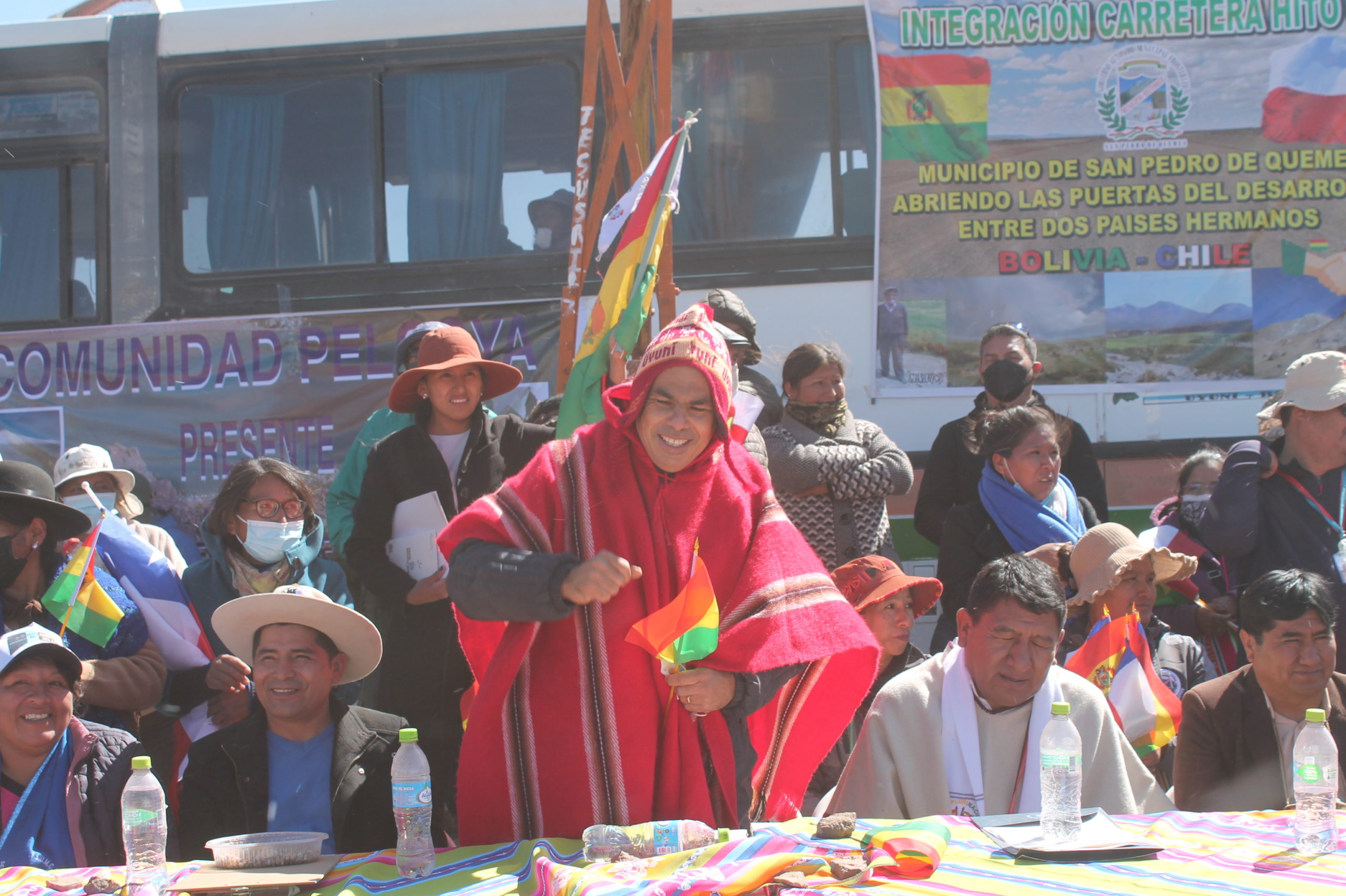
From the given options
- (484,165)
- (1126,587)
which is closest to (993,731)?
(1126,587)

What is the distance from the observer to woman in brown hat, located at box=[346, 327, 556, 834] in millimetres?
3879

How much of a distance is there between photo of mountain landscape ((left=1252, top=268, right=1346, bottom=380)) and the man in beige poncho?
3.01m

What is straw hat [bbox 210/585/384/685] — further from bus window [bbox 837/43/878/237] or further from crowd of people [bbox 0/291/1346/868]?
bus window [bbox 837/43/878/237]

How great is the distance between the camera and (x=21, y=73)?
244 inches

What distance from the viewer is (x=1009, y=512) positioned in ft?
14.6

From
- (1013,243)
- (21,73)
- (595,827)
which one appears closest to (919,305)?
(1013,243)

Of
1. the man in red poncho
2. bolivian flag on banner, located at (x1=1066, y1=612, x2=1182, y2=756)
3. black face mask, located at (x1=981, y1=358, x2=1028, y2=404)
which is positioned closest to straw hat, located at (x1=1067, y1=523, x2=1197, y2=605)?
bolivian flag on banner, located at (x1=1066, y1=612, x2=1182, y2=756)

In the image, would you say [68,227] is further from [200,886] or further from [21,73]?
[200,886]

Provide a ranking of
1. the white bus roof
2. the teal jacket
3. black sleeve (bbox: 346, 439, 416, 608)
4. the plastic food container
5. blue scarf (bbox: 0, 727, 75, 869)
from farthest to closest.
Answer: the white bus roof, the teal jacket, black sleeve (bbox: 346, 439, 416, 608), blue scarf (bbox: 0, 727, 75, 869), the plastic food container

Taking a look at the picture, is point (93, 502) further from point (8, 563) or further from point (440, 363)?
point (440, 363)

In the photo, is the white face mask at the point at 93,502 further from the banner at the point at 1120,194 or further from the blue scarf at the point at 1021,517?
the banner at the point at 1120,194

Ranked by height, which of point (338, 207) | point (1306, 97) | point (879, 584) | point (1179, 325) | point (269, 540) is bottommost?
point (879, 584)

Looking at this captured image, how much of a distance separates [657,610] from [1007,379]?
9.03 ft

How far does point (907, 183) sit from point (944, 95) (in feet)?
1.49
